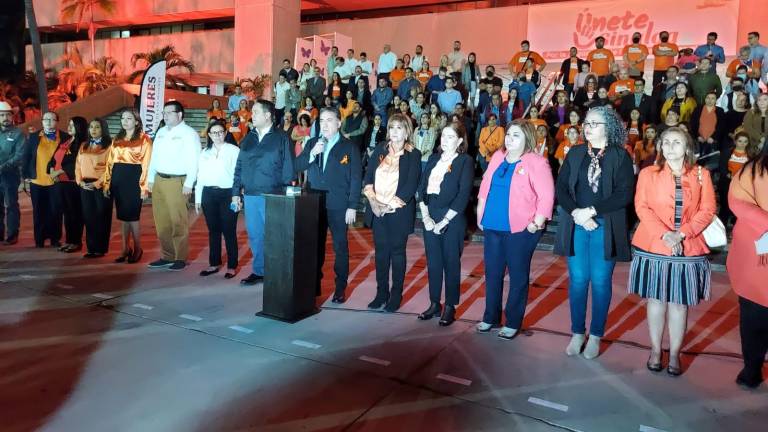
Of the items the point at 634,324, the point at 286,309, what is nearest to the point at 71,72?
the point at 286,309

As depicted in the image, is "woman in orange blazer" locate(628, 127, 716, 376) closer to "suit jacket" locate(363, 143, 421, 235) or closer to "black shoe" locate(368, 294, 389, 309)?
"suit jacket" locate(363, 143, 421, 235)

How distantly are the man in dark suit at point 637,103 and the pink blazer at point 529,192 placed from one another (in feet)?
22.7

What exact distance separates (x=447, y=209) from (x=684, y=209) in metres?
1.56

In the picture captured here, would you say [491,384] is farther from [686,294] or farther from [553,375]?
[686,294]

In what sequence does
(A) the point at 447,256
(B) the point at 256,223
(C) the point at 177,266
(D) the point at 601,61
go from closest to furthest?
(A) the point at 447,256 → (B) the point at 256,223 → (C) the point at 177,266 → (D) the point at 601,61

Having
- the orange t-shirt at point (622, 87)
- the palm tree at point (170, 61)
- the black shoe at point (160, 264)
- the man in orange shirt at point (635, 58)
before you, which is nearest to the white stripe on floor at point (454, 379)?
the black shoe at point (160, 264)

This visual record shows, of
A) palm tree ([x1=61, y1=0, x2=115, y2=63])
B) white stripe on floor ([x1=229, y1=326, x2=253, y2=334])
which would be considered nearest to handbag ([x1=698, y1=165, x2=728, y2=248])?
white stripe on floor ([x1=229, y1=326, x2=253, y2=334])

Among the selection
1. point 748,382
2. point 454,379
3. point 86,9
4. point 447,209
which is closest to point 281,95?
point 447,209

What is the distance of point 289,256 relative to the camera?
13.7ft

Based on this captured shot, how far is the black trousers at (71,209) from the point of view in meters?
6.76

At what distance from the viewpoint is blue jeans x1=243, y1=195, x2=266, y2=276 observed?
5.17 metres

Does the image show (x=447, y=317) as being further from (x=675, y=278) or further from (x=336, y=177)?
(x=675, y=278)

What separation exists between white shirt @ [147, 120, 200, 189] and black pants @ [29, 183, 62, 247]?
2169 mm

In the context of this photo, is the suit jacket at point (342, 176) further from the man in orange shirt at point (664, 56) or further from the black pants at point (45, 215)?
the man in orange shirt at point (664, 56)
